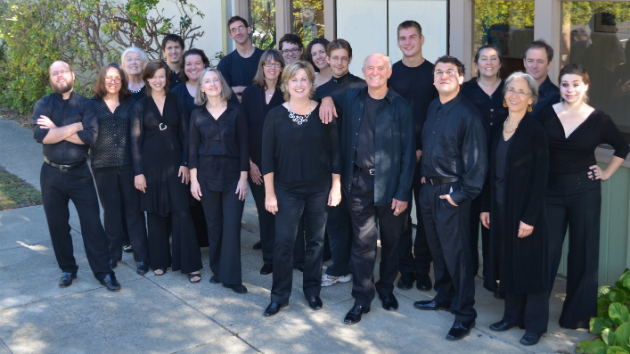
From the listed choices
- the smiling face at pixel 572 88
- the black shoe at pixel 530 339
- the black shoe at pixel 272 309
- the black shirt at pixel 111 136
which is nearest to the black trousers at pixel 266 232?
the black shoe at pixel 272 309

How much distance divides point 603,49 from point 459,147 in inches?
95.3

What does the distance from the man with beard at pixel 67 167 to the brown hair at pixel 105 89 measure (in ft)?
0.61

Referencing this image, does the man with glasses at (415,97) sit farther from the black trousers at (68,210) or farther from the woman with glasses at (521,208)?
the black trousers at (68,210)

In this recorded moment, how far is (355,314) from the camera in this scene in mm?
4922

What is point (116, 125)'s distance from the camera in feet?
18.8

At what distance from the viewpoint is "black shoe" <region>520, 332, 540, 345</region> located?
449 cm

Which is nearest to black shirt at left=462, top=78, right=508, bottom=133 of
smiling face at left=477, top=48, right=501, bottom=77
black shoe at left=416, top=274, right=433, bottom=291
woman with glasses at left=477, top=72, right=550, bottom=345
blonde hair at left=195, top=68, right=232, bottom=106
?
smiling face at left=477, top=48, right=501, bottom=77

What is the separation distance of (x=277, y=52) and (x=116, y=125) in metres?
1.50

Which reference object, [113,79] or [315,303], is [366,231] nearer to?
[315,303]

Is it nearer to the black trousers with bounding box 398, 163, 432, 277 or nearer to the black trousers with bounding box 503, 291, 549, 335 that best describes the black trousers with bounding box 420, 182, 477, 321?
the black trousers with bounding box 503, 291, 549, 335

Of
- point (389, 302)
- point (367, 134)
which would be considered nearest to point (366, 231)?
point (389, 302)

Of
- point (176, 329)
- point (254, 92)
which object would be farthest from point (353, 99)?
point (176, 329)

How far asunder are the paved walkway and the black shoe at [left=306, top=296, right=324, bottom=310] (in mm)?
52

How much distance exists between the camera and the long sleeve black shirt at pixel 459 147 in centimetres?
455
